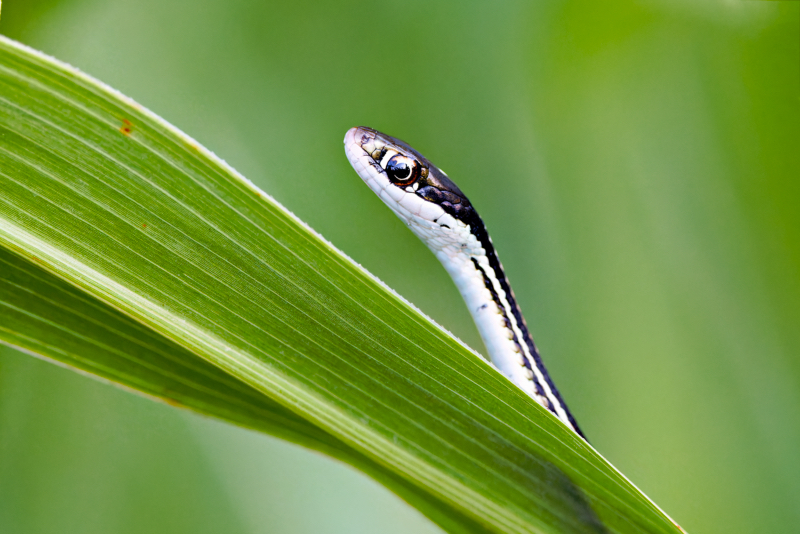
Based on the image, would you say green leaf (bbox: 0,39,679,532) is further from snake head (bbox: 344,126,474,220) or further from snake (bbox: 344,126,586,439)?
snake head (bbox: 344,126,474,220)

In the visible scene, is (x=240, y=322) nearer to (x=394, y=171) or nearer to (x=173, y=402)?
(x=173, y=402)

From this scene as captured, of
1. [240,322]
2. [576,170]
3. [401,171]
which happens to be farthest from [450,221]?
[240,322]

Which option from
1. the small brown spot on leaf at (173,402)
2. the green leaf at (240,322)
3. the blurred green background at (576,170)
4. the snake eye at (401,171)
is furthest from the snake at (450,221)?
the small brown spot on leaf at (173,402)

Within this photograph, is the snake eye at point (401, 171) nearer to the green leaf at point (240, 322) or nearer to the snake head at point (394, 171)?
the snake head at point (394, 171)

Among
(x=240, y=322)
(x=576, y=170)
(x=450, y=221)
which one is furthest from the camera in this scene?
(x=576, y=170)

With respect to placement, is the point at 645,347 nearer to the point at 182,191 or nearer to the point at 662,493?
the point at 662,493

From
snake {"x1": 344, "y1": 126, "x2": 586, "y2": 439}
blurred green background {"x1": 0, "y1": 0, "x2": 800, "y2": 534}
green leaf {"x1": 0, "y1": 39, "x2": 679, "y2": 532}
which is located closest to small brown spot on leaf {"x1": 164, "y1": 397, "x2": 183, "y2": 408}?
green leaf {"x1": 0, "y1": 39, "x2": 679, "y2": 532}

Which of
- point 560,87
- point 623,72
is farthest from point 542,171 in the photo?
point 623,72
